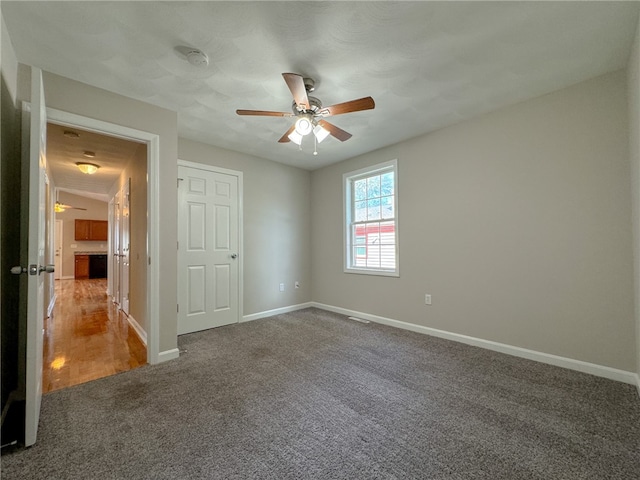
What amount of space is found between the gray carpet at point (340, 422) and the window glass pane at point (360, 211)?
2.16 metres

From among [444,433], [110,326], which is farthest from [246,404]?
[110,326]

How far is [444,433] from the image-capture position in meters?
1.61

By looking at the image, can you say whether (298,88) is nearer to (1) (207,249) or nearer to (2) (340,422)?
(2) (340,422)

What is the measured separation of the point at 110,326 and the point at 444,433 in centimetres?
435

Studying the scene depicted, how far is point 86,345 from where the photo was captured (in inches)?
123

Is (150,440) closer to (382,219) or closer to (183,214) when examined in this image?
(183,214)

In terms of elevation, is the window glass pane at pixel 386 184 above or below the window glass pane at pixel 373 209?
above

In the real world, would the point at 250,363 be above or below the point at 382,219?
below

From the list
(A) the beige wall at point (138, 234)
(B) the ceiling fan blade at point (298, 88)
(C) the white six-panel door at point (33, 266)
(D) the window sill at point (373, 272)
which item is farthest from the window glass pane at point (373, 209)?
(C) the white six-panel door at point (33, 266)

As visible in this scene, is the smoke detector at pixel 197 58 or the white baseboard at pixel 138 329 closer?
the smoke detector at pixel 197 58

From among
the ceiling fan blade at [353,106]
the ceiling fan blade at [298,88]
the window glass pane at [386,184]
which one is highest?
the ceiling fan blade at [298,88]

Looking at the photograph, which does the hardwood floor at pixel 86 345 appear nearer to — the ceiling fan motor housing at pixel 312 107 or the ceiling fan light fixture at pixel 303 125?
the ceiling fan light fixture at pixel 303 125

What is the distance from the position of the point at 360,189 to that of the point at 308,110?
7.22ft

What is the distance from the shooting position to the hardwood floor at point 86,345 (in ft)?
7.95
